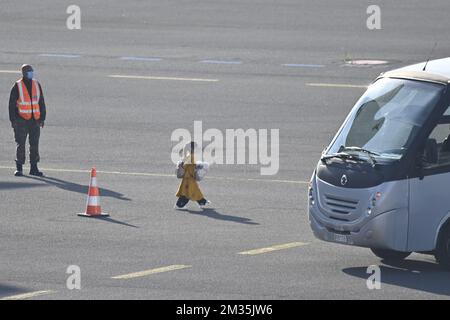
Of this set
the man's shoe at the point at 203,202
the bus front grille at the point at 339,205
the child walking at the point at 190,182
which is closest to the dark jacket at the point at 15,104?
the child walking at the point at 190,182

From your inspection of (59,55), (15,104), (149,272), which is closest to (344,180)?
(149,272)

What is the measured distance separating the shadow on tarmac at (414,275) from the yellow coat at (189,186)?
4.56 m

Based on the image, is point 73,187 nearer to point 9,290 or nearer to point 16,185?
point 16,185

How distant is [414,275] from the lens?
621 inches

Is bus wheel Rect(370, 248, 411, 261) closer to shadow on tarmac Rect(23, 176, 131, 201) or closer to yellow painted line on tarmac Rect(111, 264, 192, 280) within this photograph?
yellow painted line on tarmac Rect(111, 264, 192, 280)

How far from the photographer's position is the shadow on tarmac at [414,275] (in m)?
15.0

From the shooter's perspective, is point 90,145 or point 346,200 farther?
point 90,145

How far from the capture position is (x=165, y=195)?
2170 cm

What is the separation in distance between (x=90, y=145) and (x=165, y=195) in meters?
4.98

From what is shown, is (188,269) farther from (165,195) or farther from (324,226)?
(165,195)

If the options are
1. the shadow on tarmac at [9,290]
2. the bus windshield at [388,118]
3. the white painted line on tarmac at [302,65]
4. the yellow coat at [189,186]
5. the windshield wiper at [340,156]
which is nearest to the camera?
the shadow on tarmac at [9,290]

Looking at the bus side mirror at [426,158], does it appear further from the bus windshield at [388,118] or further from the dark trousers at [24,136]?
the dark trousers at [24,136]

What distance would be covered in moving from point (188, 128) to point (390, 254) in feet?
37.8
